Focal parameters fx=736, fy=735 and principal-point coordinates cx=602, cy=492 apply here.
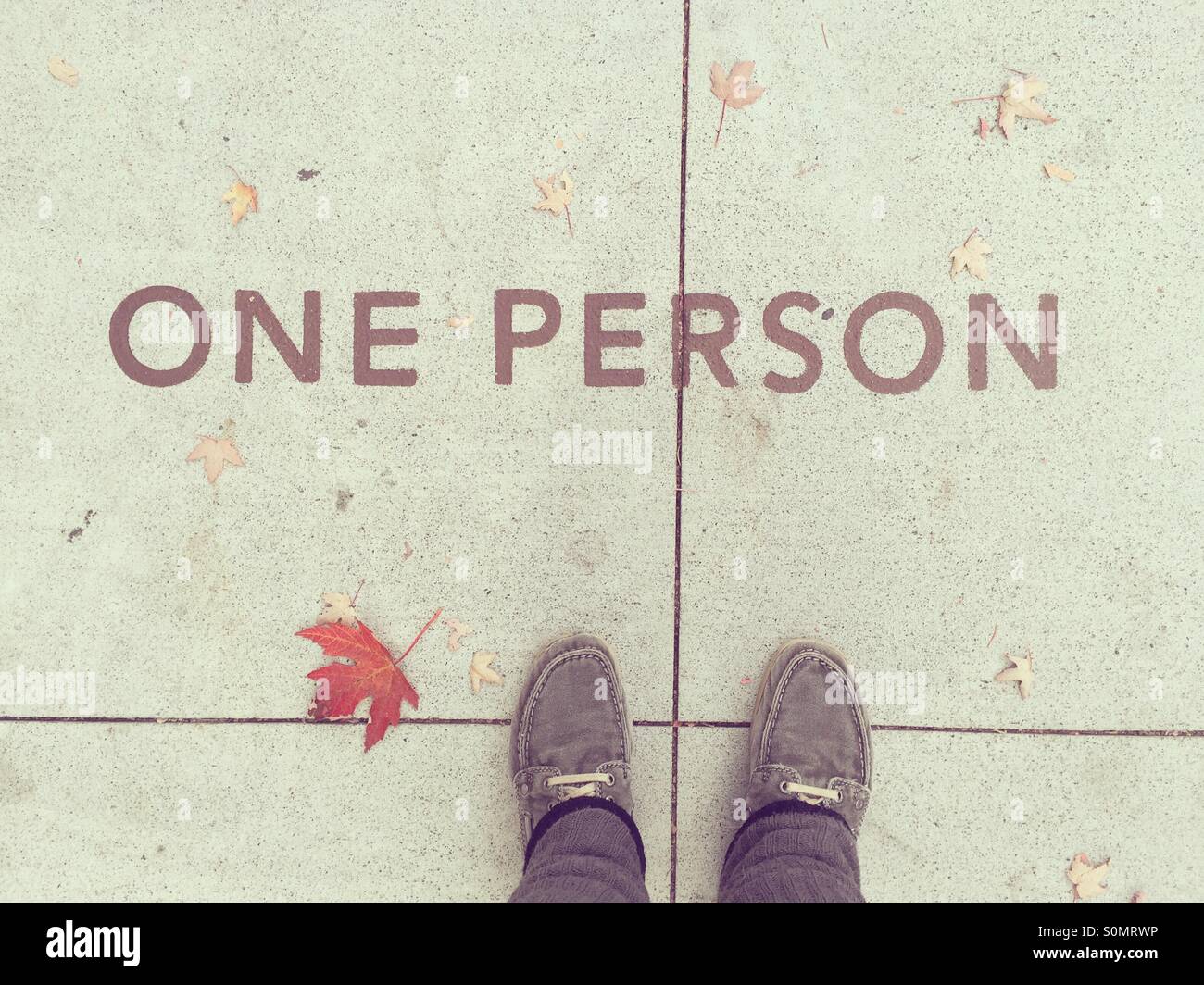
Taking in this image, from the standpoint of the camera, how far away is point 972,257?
2.12m

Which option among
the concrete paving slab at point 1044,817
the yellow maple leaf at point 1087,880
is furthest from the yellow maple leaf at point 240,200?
the yellow maple leaf at point 1087,880

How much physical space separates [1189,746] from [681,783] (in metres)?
1.46

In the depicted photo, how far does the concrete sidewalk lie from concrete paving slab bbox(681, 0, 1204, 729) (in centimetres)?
1

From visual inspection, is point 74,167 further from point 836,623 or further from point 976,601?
point 976,601

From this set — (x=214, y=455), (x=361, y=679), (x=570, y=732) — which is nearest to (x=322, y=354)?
(x=214, y=455)

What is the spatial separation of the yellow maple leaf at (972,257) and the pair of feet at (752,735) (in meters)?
1.16

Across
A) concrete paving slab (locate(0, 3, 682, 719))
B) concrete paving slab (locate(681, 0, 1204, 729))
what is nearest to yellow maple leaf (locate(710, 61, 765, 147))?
concrete paving slab (locate(681, 0, 1204, 729))

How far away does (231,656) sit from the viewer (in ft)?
7.00

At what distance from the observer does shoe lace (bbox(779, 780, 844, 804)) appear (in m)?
2.08

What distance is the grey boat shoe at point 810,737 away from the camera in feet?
6.85

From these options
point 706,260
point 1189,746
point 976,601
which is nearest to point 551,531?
point 706,260

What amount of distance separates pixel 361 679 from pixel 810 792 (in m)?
1.33

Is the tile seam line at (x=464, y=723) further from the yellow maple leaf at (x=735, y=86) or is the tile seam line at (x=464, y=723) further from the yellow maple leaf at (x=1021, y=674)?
the yellow maple leaf at (x=735, y=86)

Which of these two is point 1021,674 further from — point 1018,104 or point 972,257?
point 1018,104
